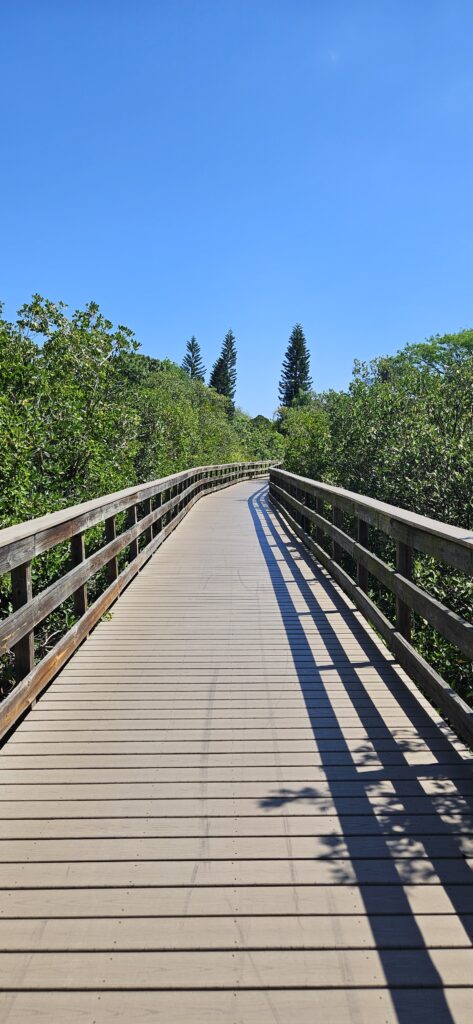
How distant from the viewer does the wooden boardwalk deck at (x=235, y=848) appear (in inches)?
69.3

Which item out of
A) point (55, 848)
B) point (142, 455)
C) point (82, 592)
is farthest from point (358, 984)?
point (142, 455)

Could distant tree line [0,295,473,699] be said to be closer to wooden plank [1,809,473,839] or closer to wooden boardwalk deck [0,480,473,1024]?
wooden boardwalk deck [0,480,473,1024]

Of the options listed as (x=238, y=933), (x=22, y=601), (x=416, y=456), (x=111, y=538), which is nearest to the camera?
(x=238, y=933)

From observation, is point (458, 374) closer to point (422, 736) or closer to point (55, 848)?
point (422, 736)

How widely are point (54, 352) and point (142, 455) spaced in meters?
6.48

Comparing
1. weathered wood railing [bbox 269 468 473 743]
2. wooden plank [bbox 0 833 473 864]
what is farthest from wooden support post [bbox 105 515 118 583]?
wooden plank [bbox 0 833 473 864]

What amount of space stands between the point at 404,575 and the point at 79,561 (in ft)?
6.81

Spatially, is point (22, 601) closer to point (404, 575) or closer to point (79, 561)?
point (79, 561)

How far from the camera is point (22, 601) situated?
10.8 feet

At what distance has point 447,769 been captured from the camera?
285cm

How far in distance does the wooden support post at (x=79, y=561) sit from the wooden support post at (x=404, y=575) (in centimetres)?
202

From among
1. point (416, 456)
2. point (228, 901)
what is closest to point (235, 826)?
point (228, 901)

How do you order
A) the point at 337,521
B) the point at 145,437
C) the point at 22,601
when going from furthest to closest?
the point at 145,437 < the point at 337,521 < the point at 22,601

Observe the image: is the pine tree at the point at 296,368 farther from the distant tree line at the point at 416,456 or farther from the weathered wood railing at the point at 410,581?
the weathered wood railing at the point at 410,581
